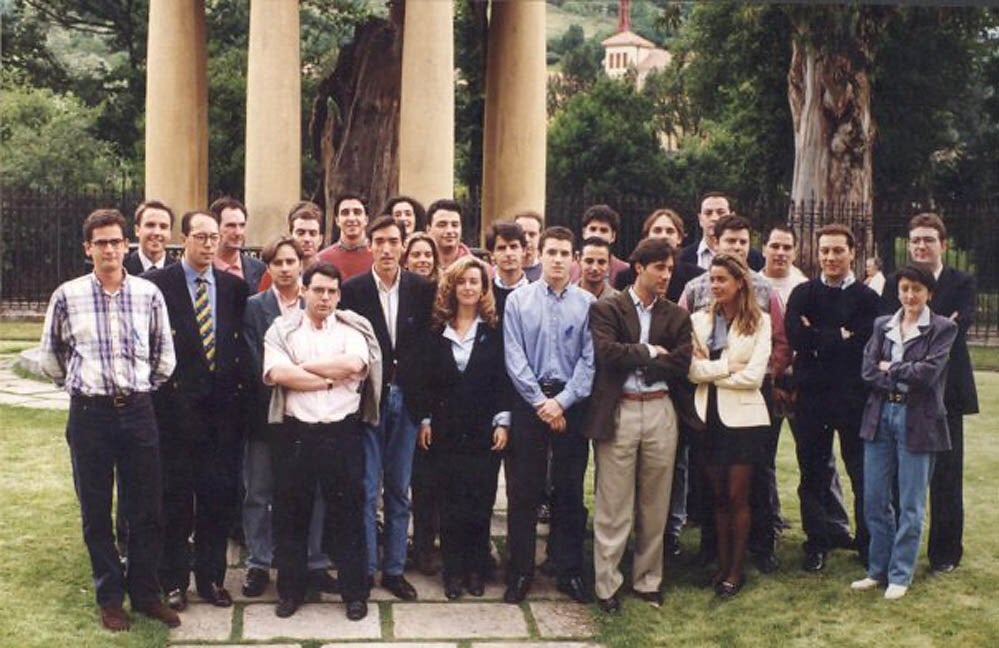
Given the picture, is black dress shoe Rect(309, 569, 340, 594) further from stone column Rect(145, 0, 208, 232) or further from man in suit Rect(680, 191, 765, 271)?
stone column Rect(145, 0, 208, 232)

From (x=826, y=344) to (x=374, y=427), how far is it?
2759mm

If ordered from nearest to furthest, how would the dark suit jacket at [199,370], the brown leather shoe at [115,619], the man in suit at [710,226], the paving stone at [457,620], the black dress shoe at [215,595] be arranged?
the brown leather shoe at [115,619] → the paving stone at [457,620] → the dark suit jacket at [199,370] → the black dress shoe at [215,595] → the man in suit at [710,226]

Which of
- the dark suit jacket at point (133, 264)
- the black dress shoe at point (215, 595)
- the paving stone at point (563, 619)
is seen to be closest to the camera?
the paving stone at point (563, 619)

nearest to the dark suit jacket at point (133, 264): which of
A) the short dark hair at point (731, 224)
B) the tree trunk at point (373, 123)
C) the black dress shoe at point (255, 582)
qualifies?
the black dress shoe at point (255, 582)

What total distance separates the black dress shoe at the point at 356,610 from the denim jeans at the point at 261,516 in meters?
0.56

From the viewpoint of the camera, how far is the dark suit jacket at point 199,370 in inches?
268

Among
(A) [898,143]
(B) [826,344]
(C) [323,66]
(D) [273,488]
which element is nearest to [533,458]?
(D) [273,488]

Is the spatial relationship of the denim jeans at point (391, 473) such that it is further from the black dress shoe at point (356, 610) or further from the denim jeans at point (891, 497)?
the denim jeans at point (891, 497)

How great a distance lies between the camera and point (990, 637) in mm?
6516

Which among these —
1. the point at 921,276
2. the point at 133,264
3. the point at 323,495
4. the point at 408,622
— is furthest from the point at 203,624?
the point at 921,276

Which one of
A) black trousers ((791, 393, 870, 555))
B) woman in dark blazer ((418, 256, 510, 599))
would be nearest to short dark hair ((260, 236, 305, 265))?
woman in dark blazer ((418, 256, 510, 599))

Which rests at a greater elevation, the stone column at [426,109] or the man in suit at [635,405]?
the stone column at [426,109]

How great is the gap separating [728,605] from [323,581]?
233cm

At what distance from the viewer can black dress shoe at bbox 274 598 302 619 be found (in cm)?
674
